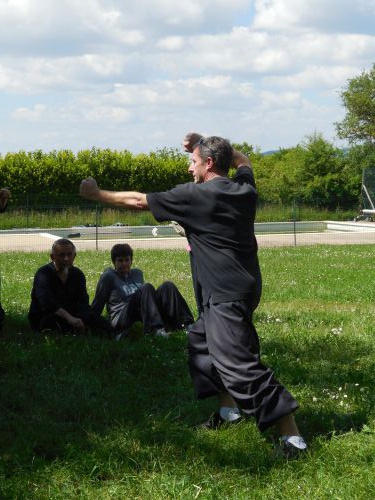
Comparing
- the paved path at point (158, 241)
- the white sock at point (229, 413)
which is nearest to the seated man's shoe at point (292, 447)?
the white sock at point (229, 413)

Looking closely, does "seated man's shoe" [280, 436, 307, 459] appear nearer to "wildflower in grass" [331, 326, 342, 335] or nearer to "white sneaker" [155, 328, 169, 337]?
"white sneaker" [155, 328, 169, 337]

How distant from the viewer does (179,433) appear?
521 cm

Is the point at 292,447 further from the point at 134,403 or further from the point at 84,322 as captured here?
the point at 84,322

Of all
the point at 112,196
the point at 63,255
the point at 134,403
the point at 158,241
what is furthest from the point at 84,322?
the point at 158,241

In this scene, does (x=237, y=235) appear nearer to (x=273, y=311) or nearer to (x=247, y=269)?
(x=247, y=269)

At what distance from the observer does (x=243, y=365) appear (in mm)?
4766

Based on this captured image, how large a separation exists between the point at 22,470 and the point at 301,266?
11404 mm

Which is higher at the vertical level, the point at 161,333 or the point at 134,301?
the point at 134,301

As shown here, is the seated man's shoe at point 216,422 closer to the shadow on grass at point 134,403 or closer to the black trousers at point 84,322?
the shadow on grass at point 134,403

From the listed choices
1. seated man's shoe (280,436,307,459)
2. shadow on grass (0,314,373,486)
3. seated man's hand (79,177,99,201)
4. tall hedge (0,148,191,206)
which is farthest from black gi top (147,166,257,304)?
tall hedge (0,148,191,206)

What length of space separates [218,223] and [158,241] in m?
21.0

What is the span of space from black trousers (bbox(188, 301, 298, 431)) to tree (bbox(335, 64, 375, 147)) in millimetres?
36951

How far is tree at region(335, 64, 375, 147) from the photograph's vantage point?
4047cm

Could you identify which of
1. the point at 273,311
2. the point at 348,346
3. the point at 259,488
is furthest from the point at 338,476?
the point at 273,311
